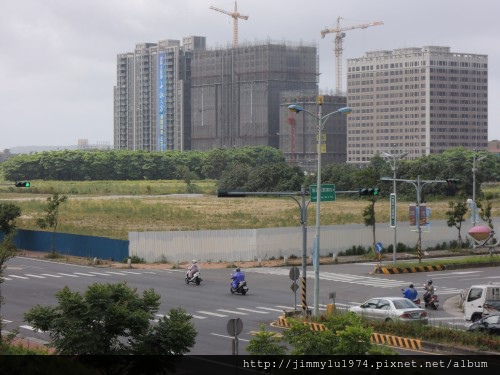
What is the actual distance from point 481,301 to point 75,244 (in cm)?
3422

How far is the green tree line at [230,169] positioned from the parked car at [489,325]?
81.6 m

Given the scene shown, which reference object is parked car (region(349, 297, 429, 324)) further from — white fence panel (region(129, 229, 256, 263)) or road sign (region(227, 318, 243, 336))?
white fence panel (region(129, 229, 256, 263))

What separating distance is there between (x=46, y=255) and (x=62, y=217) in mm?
25052

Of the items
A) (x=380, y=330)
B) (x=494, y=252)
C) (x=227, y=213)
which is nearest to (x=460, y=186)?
(x=227, y=213)

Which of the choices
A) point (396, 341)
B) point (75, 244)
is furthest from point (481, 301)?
point (75, 244)

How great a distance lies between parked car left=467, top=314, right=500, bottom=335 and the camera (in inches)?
1237

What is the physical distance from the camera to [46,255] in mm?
63812

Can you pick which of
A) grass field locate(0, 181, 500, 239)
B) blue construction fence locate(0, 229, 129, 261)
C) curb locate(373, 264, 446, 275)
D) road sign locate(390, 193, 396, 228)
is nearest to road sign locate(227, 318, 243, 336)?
curb locate(373, 264, 446, 275)

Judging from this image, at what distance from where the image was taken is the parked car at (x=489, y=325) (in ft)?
103

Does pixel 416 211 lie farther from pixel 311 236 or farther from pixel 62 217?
pixel 62 217

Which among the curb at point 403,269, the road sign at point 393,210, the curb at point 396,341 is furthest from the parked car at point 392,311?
the road sign at point 393,210

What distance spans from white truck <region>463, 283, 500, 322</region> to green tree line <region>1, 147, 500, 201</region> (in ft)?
249

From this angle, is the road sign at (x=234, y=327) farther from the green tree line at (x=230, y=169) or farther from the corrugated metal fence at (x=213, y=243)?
the green tree line at (x=230, y=169)

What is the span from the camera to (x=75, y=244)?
6375 cm
